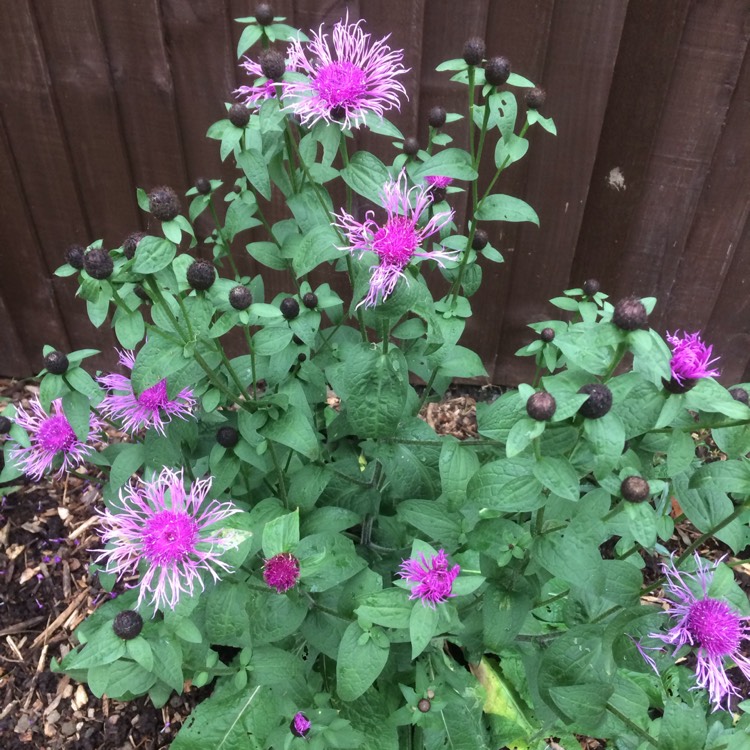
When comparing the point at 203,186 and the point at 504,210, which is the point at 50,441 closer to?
the point at 203,186

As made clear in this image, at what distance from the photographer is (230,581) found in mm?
1762

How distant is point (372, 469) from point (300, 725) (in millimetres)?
829

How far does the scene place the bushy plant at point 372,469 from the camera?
1474mm

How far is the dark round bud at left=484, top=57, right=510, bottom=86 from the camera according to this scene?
5.43 ft

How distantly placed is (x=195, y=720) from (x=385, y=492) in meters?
0.91

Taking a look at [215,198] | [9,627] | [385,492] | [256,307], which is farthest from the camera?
[215,198]

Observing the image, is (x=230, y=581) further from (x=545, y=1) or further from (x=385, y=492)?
(x=545, y=1)

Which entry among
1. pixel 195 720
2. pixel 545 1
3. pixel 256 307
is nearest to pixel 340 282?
pixel 545 1

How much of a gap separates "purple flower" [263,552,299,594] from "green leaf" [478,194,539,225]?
101cm

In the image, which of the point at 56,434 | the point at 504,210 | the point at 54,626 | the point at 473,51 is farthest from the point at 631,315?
the point at 54,626

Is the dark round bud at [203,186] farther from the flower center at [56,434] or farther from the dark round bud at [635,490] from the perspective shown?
the dark round bud at [635,490]

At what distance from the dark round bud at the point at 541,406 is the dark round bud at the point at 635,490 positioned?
0.79 feet

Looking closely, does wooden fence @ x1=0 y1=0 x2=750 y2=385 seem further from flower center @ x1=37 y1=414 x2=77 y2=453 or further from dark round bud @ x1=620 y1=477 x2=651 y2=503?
dark round bud @ x1=620 y1=477 x2=651 y2=503

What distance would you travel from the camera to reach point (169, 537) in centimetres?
153
